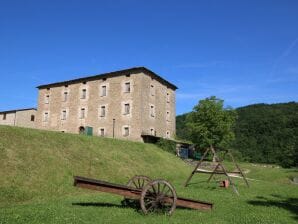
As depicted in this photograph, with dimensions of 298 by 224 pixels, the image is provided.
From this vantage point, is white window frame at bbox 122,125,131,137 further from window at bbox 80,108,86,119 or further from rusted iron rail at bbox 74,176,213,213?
rusted iron rail at bbox 74,176,213,213

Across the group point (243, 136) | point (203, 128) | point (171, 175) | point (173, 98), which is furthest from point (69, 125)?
point (243, 136)

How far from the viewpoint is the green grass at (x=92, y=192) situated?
33.2 feet

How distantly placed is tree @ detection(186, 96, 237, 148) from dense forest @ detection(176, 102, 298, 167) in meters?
20.7

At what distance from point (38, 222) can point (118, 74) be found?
131ft

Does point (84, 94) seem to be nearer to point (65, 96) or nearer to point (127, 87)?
point (65, 96)

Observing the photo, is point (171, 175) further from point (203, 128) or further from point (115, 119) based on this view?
point (203, 128)

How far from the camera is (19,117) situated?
55.3m

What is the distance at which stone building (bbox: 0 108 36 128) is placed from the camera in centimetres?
5466

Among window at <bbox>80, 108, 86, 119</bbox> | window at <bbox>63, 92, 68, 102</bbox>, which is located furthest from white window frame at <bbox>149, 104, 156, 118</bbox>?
window at <bbox>63, 92, 68, 102</bbox>

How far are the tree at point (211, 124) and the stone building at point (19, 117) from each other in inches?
1047

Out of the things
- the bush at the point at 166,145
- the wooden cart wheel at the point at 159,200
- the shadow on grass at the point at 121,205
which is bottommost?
the shadow on grass at the point at 121,205

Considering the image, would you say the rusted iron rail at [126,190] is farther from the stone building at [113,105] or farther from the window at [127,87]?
the window at [127,87]

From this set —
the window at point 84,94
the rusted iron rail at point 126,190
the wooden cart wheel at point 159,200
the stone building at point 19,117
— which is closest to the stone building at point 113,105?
the window at point 84,94

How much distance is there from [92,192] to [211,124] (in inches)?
1441
